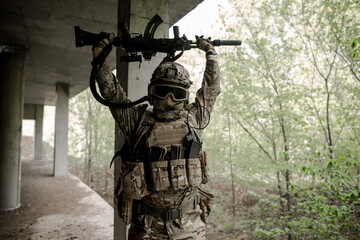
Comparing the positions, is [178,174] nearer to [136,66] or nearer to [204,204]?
[204,204]

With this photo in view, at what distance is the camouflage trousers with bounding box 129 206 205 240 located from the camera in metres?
1.62

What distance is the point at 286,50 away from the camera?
5.42 meters

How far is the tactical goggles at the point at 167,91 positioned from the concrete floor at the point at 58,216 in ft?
11.1

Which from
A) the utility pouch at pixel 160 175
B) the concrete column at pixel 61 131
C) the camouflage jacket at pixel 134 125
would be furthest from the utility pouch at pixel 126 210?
the concrete column at pixel 61 131

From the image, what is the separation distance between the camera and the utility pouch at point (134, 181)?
157 centimetres

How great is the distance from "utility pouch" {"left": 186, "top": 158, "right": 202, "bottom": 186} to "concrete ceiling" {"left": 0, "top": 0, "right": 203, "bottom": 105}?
2.32 meters

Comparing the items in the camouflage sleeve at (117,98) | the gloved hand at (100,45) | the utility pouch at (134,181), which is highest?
the gloved hand at (100,45)

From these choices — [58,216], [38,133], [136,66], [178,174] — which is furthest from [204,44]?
[38,133]

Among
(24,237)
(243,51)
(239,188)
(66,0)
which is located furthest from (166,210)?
(239,188)

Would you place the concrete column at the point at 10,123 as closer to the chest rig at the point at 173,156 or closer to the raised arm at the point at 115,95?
the raised arm at the point at 115,95

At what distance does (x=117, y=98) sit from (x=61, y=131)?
8996 mm

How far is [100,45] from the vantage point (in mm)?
1678

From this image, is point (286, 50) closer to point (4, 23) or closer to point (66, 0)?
point (66, 0)

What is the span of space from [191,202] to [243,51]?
15.5 ft
